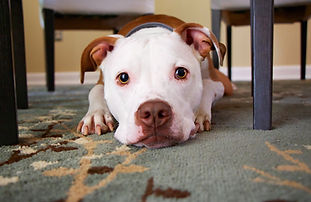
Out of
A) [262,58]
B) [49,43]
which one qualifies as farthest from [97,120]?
[49,43]

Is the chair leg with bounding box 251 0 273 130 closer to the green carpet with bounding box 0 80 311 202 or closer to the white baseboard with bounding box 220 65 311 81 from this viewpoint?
the green carpet with bounding box 0 80 311 202

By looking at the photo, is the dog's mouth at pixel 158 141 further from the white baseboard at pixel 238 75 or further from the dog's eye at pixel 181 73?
the white baseboard at pixel 238 75

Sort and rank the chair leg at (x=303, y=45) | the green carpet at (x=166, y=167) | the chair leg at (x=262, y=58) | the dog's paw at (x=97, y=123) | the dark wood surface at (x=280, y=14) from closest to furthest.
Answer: the green carpet at (x=166, y=167), the chair leg at (x=262, y=58), the dog's paw at (x=97, y=123), the dark wood surface at (x=280, y=14), the chair leg at (x=303, y=45)

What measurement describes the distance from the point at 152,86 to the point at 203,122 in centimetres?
29

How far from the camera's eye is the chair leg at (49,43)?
256cm

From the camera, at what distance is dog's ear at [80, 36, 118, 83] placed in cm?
124

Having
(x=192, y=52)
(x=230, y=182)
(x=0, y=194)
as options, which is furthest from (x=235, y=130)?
(x=0, y=194)

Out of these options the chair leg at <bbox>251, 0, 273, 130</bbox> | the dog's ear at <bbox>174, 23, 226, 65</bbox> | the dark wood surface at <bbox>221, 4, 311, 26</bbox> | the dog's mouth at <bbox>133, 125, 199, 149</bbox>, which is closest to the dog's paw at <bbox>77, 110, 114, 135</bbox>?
the dog's mouth at <bbox>133, 125, 199, 149</bbox>

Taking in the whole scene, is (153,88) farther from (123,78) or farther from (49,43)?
(49,43)

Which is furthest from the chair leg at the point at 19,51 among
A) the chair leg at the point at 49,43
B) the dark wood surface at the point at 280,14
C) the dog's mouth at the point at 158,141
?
the dark wood surface at the point at 280,14

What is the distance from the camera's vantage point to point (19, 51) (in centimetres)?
195

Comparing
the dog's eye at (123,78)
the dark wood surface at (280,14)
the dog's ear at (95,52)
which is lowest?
the dog's eye at (123,78)

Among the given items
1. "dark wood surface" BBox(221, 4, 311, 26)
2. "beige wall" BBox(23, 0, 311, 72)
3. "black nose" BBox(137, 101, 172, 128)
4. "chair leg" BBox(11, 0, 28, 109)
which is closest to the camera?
"black nose" BBox(137, 101, 172, 128)

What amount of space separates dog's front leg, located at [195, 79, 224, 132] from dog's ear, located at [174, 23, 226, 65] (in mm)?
178
